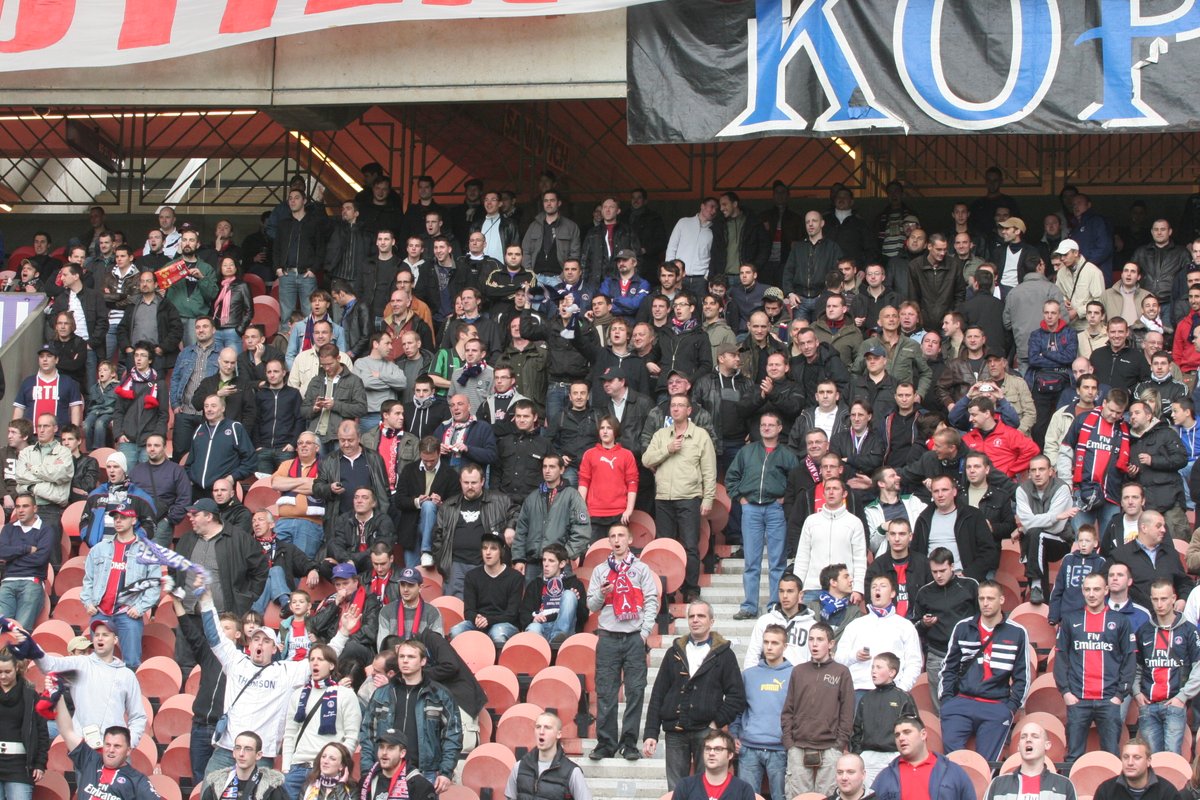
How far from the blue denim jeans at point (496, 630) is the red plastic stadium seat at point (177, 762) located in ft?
6.67

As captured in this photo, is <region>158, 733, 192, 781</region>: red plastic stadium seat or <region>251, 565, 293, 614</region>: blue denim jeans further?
<region>251, 565, 293, 614</region>: blue denim jeans

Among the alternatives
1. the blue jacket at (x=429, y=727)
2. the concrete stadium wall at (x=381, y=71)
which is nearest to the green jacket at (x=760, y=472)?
the blue jacket at (x=429, y=727)

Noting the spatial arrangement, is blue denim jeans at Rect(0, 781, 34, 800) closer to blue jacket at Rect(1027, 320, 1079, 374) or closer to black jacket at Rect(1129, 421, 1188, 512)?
black jacket at Rect(1129, 421, 1188, 512)

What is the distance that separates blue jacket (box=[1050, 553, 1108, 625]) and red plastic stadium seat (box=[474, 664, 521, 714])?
3.71m

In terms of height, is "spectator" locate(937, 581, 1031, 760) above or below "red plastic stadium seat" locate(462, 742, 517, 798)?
above

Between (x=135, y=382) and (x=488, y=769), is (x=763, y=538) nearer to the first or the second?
(x=488, y=769)

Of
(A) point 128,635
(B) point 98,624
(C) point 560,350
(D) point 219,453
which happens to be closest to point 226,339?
(D) point 219,453

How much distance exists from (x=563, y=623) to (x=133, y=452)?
4852mm

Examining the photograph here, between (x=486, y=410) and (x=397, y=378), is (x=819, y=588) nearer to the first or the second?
(x=486, y=410)

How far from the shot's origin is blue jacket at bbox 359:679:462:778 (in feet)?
38.1

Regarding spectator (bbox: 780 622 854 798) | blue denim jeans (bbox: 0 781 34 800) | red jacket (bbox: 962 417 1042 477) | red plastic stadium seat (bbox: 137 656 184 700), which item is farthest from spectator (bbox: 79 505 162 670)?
red jacket (bbox: 962 417 1042 477)

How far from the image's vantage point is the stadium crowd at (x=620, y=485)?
11.5 meters

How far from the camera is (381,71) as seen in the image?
1739 centimetres

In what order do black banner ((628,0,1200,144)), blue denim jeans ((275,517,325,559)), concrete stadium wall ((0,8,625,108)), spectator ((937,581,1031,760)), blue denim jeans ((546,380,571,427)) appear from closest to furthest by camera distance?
spectator ((937,581,1031,760)) < blue denim jeans ((275,517,325,559)) < blue denim jeans ((546,380,571,427)) < black banner ((628,0,1200,144)) < concrete stadium wall ((0,8,625,108))
